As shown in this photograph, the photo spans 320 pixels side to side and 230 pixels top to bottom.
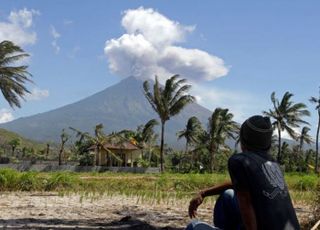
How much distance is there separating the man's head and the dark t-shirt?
10 cm

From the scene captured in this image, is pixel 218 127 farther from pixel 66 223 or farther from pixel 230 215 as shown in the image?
pixel 230 215

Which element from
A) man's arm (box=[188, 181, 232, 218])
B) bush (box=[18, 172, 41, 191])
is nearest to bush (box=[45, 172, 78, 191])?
bush (box=[18, 172, 41, 191])

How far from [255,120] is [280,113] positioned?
183 ft

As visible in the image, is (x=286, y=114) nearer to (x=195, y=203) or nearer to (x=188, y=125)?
(x=188, y=125)

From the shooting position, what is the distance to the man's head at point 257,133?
8.09ft

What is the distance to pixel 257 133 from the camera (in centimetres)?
247

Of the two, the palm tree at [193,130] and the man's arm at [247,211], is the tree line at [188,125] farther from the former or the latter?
the man's arm at [247,211]

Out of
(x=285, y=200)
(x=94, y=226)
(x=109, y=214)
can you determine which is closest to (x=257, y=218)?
(x=285, y=200)

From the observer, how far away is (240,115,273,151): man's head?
2.47 m

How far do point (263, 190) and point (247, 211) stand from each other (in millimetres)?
118

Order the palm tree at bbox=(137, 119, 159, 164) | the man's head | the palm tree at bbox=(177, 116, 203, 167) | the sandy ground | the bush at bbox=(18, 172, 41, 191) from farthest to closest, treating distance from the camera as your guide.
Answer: the palm tree at bbox=(177, 116, 203, 167), the palm tree at bbox=(137, 119, 159, 164), the bush at bbox=(18, 172, 41, 191), the sandy ground, the man's head

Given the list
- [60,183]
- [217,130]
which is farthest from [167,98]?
[60,183]

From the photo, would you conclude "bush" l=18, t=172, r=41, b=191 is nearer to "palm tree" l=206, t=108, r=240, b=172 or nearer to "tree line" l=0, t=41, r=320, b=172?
"tree line" l=0, t=41, r=320, b=172

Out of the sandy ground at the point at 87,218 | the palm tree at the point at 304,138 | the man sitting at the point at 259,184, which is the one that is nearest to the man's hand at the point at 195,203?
the man sitting at the point at 259,184
